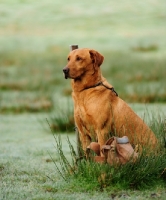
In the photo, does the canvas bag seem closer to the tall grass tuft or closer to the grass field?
the tall grass tuft

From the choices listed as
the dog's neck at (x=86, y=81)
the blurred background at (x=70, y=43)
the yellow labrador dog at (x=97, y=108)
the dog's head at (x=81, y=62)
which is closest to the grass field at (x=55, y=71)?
the blurred background at (x=70, y=43)

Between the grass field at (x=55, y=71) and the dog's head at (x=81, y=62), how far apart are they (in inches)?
23.0

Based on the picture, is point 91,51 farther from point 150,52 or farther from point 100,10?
point 100,10

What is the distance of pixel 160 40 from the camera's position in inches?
1089

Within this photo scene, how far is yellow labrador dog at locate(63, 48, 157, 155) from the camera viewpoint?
19.3 feet

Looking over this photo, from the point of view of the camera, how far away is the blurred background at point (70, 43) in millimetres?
13625

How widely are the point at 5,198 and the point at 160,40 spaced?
22.7 m

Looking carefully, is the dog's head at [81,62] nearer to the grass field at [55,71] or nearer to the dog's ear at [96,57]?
the dog's ear at [96,57]

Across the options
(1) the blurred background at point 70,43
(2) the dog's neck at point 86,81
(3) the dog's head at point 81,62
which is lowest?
(1) the blurred background at point 70,43

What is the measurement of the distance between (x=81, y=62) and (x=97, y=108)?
417 mm

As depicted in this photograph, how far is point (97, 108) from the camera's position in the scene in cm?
589

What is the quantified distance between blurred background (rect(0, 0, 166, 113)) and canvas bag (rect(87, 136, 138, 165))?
6027 millimetres

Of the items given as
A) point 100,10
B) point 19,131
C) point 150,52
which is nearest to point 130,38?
point 150,52

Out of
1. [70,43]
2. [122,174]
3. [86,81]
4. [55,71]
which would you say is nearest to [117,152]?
[122,174]
